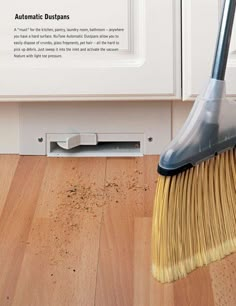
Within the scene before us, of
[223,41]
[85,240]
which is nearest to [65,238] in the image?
[85,240]

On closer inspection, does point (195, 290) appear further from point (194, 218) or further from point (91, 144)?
point (91, 144)

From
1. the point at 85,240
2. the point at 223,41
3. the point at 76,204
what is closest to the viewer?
the point at 223,41

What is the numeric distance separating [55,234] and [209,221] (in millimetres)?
277

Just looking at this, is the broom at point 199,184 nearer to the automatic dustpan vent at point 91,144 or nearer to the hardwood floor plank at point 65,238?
the hardwood floor plank at point 65,238

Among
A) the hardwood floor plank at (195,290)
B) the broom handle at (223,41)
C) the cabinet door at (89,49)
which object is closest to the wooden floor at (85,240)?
the hardwood floor plank at (195,290)

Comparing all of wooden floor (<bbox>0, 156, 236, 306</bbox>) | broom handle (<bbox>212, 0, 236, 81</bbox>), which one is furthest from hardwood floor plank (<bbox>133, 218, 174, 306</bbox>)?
broom handle (<bbox>212, 0, 236, 81</bbox>)

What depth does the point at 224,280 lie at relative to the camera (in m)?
1.04

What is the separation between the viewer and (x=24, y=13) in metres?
1.31

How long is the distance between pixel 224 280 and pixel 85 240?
0.23 metres

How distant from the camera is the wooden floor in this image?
101 cm

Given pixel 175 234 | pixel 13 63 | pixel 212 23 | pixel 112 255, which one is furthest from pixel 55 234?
pixel 212 23

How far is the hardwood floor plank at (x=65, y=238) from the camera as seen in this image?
1.02 meters

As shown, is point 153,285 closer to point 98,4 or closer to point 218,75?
point 218,75

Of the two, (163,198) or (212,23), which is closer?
(163,198)
